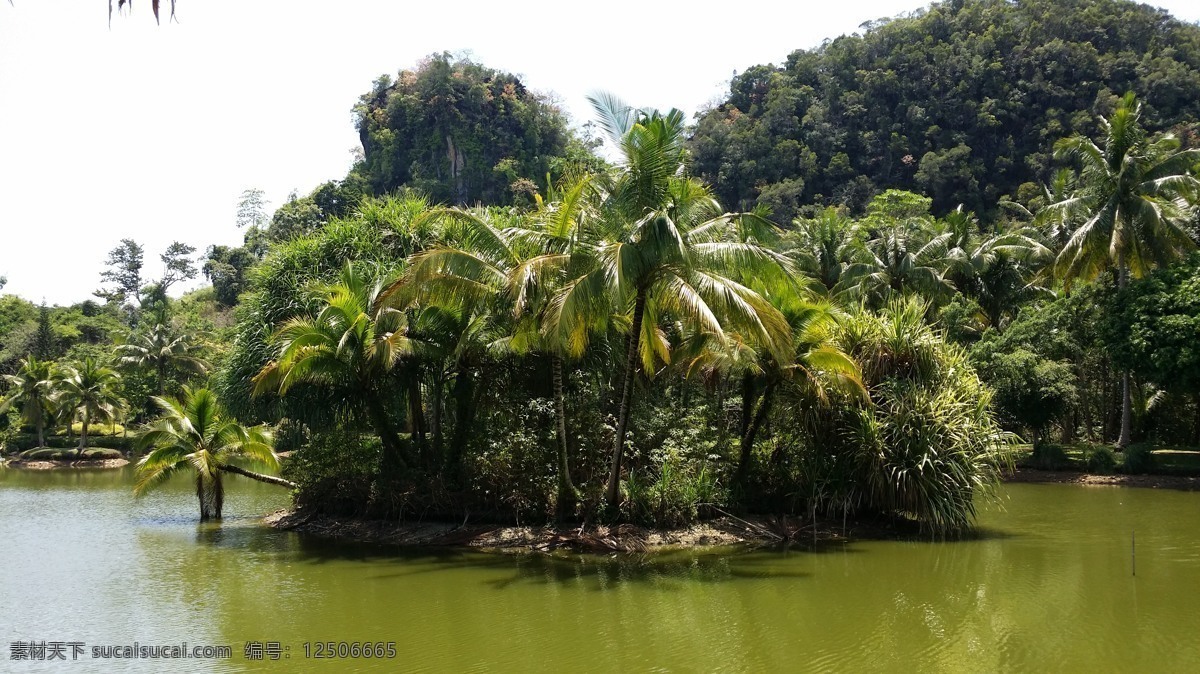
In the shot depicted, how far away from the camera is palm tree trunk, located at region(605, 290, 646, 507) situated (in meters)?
14.9

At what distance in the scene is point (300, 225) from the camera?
65812 millimetres

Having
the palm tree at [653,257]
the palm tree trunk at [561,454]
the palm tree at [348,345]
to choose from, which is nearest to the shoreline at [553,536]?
the palm tree trunk at [561,454]

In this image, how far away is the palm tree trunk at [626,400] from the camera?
14.9 m

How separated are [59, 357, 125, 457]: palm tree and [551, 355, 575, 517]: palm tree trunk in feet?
113

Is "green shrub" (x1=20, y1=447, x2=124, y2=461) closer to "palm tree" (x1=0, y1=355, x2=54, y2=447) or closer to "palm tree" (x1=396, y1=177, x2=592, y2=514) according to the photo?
"palm tree" (x1=0, y1=355, x2=54, y2=447)

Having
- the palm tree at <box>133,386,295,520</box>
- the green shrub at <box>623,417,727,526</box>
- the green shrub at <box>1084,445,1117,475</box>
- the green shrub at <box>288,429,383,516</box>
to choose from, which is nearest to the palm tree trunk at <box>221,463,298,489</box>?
the palm tree at <box>133,386,295,520</box>

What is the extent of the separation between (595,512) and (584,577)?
8.11 feet

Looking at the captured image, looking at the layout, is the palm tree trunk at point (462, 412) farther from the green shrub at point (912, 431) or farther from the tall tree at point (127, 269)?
the tall tree at point (127, 269)

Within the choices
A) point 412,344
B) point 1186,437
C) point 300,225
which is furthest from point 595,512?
point 300,225

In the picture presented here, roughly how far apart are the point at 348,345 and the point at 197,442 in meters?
5.20

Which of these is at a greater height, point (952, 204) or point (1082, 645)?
point (952, 204)

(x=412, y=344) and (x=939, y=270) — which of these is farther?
(x=939, y=270)

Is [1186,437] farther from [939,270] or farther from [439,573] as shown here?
[439,573]

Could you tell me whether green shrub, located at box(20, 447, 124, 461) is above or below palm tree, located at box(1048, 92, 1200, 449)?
below
